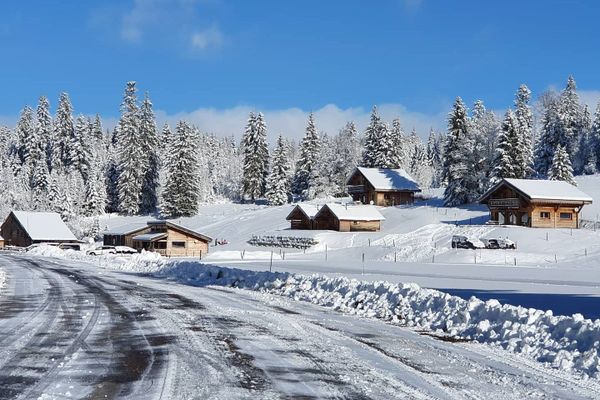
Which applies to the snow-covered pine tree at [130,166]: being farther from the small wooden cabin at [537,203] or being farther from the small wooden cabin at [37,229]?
the small wooden cabin at [537,203]

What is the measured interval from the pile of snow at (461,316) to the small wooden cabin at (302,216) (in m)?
53.4

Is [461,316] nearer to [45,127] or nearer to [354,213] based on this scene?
[354,213]

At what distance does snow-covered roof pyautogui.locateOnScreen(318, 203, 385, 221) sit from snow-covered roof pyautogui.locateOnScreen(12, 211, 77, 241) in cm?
3432

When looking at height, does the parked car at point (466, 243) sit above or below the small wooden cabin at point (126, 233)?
below

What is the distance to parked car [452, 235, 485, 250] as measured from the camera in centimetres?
5475

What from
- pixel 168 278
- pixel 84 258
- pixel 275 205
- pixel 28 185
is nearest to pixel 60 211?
pixel 28 185

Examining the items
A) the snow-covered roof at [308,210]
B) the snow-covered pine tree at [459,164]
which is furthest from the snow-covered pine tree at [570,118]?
the snow-covered roof at [308,210]

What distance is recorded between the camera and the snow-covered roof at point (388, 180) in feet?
293

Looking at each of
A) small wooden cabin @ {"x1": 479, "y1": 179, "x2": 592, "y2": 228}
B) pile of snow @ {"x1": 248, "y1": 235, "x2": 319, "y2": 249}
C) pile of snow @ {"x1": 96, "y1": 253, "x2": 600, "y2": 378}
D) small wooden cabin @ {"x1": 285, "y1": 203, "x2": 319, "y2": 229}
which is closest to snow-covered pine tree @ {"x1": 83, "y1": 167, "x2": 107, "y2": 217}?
small wooden cabin @ {"x1": 285, "y1": 203, "x2": 319, "y2": 229}

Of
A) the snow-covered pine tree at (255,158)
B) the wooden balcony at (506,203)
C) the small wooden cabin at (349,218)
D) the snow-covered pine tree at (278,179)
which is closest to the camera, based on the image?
the wooden balcony at (506,203)

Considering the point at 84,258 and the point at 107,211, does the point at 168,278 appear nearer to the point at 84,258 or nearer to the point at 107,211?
the point at 84,258

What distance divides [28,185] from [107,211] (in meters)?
16.8

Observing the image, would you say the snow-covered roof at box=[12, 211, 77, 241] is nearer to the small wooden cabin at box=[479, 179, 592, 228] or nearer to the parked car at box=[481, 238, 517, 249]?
the parked car at box=[481, 238, 517, 249]

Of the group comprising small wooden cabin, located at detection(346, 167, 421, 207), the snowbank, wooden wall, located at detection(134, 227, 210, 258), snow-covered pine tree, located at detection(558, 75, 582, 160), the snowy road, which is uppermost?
snow-covered pine tree, located at detection(558, 75, 582, 160)
